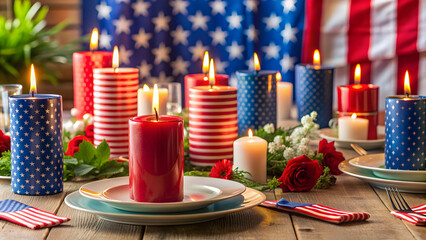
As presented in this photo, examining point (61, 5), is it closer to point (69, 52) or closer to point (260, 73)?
point (69, 52)

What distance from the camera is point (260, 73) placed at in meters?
1.62

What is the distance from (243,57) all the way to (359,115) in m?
1.54

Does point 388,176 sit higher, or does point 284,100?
point 284,100

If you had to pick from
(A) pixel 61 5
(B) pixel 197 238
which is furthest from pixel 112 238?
(A) pixel 61 5

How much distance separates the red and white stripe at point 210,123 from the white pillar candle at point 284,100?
678mm

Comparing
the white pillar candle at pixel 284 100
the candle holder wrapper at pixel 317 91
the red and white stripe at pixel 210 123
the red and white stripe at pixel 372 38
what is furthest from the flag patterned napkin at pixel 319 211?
the red and white stripe at pixel 372 38

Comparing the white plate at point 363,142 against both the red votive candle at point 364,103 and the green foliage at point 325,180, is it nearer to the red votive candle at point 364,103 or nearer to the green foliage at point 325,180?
the red votive candle at point 364,103

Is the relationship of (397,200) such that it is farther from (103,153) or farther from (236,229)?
(103,153)

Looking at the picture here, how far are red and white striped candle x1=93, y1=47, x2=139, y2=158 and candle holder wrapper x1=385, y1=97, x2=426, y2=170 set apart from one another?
23.0 inches

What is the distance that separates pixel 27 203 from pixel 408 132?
2.23ft

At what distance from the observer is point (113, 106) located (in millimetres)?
1426

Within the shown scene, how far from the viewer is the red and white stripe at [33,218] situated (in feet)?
2.99

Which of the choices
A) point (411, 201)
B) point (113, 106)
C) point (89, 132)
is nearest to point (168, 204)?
point (411, 201)

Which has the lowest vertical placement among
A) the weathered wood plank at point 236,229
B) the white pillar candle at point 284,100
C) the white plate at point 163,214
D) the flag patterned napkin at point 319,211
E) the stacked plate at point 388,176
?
the weathered wood plank at point 236,229
